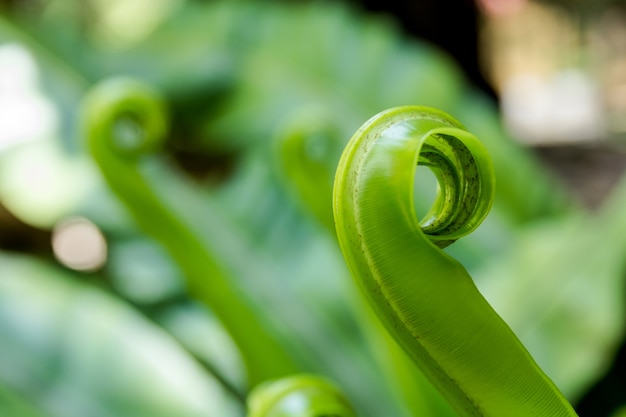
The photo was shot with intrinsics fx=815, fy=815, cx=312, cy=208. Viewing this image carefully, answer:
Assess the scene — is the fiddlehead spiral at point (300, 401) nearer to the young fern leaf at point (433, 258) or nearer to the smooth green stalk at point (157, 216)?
the young fern leaf at point (433, 258)

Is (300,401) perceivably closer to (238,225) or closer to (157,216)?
(157,216)

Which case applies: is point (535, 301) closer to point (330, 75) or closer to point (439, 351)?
point (439, 351)

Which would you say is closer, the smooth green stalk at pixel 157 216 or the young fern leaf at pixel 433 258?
the young fern leaf at pixel 433 258

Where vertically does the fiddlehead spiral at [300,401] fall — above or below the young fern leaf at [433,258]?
below

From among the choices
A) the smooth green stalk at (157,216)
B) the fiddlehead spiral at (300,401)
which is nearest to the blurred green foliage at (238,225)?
the smooth green stalk at (157,216)

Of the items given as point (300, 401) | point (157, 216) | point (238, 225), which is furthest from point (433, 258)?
point (238, 225)

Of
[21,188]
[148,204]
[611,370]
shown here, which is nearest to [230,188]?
[21,188]
